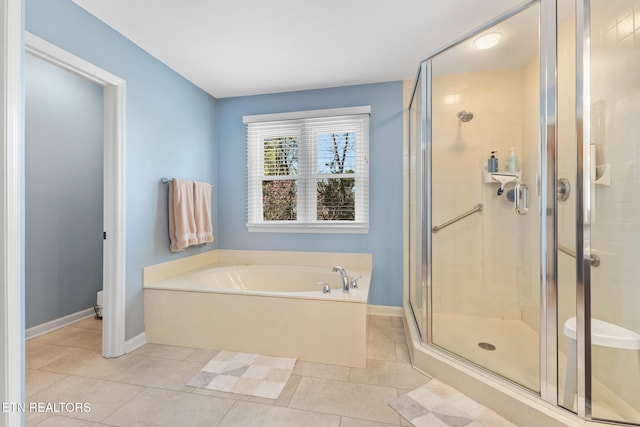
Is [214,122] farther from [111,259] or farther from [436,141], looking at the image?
[436,141]

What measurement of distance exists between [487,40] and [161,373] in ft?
10.4

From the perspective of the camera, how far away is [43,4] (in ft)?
5.45

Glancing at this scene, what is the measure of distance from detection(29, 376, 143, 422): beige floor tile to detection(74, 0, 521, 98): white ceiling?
2.39 m

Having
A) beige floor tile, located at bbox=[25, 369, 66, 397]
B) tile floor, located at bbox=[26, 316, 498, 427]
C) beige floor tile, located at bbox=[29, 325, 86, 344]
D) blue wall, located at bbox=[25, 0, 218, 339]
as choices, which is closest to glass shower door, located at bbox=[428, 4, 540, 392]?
tile floor, located at bbox=[26, 316, 498, 427]

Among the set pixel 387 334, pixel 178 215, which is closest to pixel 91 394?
pixel 178 215

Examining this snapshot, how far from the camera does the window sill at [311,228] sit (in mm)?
3055

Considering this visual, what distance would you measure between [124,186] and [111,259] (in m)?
0.55

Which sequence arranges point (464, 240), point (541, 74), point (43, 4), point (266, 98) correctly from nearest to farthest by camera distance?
point (541, 74) < point (43, 4) < point (464, 240) < point (266, 98)

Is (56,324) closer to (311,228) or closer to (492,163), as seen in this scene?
(311,228)

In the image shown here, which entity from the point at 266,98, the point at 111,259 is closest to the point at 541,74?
the point at 266,98

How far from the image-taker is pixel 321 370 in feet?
6.49

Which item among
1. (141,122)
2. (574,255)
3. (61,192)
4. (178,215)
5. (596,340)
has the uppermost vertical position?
(141,122)

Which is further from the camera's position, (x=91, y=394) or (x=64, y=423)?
(x=91, y=394)

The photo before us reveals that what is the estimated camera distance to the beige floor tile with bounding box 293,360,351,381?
190 cm
